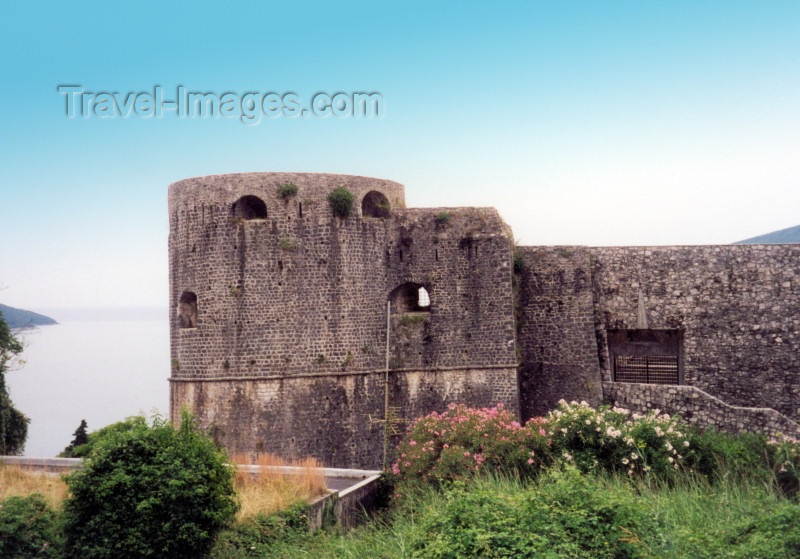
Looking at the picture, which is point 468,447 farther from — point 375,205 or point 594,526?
point 375,205

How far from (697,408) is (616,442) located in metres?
4.86

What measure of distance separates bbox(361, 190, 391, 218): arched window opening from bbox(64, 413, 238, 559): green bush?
9742 mm

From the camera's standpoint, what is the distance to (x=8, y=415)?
82.8 feet

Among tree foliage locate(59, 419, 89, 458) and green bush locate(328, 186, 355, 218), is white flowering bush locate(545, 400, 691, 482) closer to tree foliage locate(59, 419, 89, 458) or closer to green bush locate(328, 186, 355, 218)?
green bush locate(328, 186, 355, 218)

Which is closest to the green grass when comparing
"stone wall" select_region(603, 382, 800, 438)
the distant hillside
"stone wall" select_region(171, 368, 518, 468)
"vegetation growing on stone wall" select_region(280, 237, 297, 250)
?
"stone wall" select_region(603, 382, 800, 438)

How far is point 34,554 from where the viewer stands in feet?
35.8

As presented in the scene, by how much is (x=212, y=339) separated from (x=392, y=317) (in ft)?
14.6

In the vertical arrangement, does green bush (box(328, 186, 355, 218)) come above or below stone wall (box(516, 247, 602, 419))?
above

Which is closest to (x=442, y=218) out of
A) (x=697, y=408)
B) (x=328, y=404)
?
(x=328, y=404)

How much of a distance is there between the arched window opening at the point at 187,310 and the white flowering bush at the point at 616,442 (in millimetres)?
9817

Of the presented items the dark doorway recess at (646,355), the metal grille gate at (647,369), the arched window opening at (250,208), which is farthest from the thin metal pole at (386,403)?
the metal grille gate at (647,369)

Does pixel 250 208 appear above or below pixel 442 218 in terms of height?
above

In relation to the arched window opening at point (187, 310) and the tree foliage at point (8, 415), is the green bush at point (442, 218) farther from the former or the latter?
the tree foliage at point (8, 415)

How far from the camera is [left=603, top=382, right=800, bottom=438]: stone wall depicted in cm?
1594
